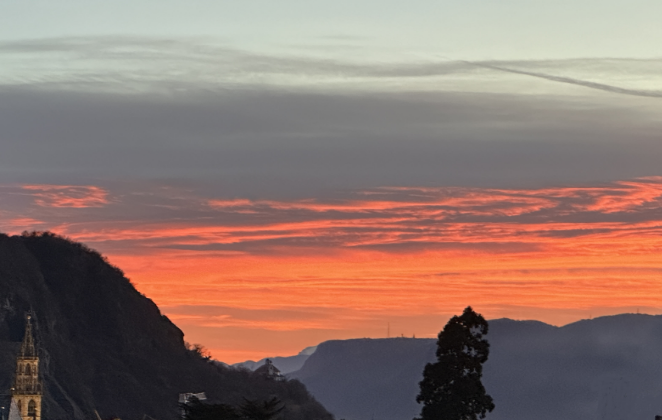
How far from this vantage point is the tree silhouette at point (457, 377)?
159 metres

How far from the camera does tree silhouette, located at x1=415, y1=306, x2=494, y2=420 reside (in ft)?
521

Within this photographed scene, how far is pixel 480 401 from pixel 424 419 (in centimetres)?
539

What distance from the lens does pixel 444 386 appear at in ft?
525

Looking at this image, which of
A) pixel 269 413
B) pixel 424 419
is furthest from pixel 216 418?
pixel 424 419

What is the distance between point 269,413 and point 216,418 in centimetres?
596

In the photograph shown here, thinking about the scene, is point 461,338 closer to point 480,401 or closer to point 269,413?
point 480,401

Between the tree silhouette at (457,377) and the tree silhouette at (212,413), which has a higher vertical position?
the tree silhouette at (457,377)

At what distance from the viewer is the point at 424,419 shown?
6270 inches

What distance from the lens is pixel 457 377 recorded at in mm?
159500

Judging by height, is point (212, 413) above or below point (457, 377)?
below

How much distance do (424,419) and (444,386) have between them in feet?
11.8

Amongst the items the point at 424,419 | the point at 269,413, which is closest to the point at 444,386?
the point at 424,419

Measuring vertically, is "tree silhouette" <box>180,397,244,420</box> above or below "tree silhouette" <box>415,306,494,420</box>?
below

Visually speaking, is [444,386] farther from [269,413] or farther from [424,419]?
[269,413]
